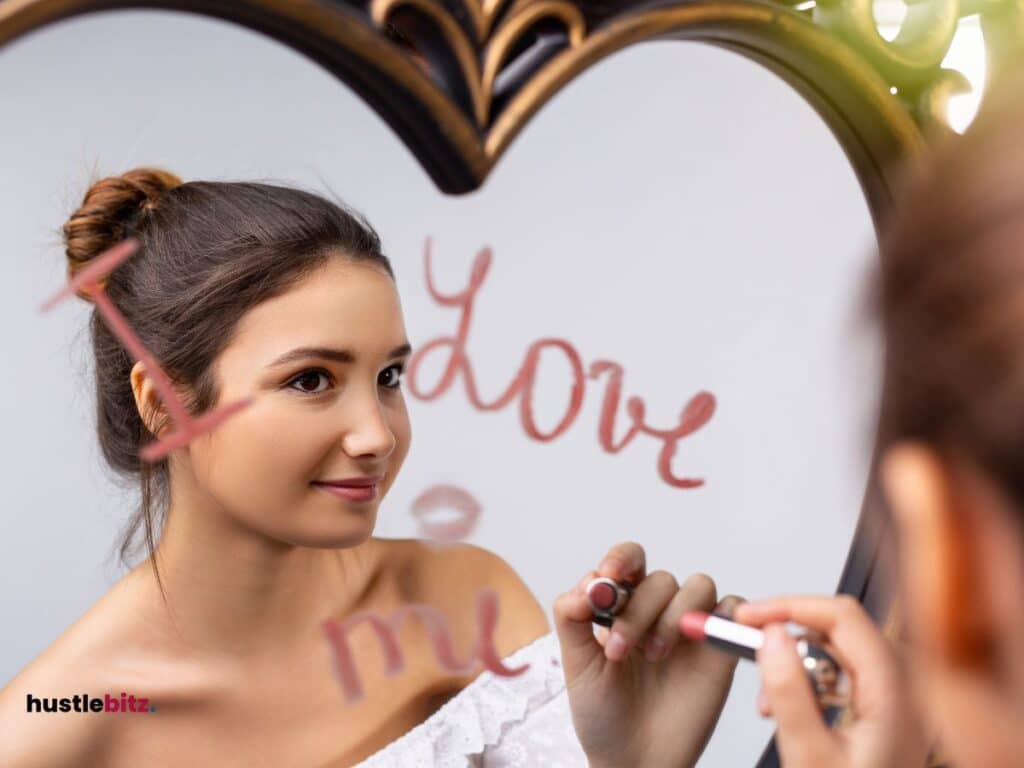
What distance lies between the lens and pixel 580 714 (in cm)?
47

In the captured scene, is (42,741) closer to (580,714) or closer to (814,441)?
(580,714)

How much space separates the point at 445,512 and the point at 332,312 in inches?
3.5

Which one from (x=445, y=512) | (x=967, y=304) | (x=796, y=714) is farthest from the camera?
(x=445, y=512)

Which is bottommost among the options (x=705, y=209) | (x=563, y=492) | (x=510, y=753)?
(x=510, y=753)

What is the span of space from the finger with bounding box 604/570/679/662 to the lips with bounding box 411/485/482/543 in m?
0.07

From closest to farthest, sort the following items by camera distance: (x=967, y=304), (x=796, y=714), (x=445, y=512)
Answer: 1. (x=967, y=304)
2. (x=796, y=714)
3. (x=445, y=512)

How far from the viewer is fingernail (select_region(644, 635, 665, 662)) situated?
18.6 inches

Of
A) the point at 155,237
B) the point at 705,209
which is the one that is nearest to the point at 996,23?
the point at 705,209

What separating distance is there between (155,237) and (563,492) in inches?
7.0

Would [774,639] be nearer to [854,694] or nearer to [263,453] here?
[854,694]

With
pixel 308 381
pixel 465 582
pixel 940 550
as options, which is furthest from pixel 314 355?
pixel 940 550

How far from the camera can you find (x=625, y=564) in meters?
0.46

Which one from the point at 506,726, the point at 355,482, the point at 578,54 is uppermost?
the point at 578,54

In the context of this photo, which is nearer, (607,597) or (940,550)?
(940,550)
